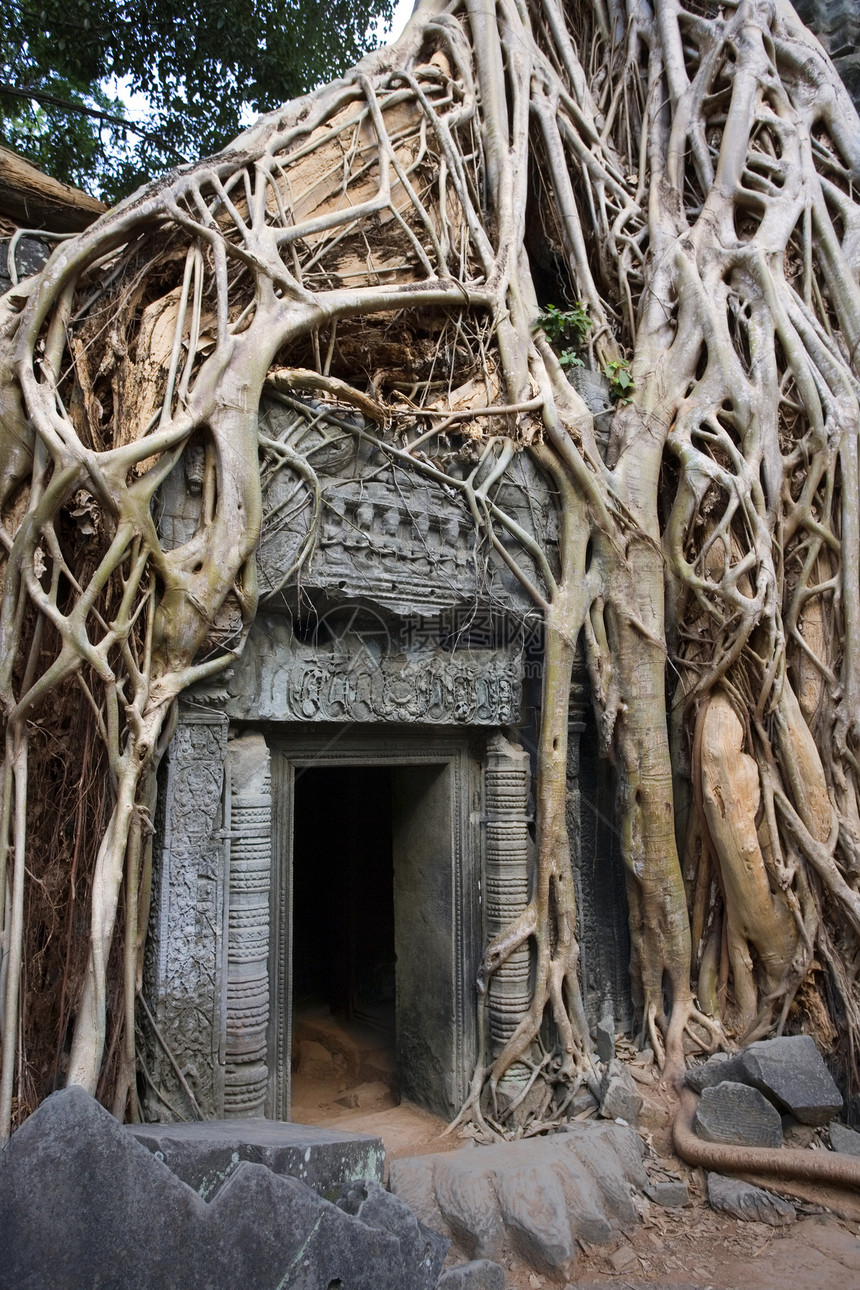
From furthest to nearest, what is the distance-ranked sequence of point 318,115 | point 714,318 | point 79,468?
point 714,318
point 318,115
point 79,468

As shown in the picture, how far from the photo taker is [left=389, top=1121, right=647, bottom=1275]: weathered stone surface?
275cm

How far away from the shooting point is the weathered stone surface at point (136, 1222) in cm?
142

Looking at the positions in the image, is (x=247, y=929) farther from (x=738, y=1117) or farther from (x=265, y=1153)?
(x=738, y=1117)

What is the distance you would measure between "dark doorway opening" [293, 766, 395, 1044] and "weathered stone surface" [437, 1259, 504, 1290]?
3468 mm

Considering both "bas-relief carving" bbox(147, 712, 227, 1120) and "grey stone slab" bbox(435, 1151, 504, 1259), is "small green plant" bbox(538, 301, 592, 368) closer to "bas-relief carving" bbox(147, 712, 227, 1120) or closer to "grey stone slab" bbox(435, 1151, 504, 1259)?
"bas-relief carving" bbox(147, 712, 227, 1120)

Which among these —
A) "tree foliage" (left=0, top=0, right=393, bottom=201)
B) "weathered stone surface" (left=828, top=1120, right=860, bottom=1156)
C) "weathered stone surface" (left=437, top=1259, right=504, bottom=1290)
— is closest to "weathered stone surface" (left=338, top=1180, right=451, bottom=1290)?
"weathered stone surface" (left=437, top=1259, right=504, bottom=1290)

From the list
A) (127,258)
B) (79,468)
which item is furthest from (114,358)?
(79,468)

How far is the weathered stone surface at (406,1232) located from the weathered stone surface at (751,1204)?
1.69m

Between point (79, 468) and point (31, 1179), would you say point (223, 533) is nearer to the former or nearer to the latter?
point (79, 468)

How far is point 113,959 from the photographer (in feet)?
9.42

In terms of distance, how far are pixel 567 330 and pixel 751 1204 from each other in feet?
13.1

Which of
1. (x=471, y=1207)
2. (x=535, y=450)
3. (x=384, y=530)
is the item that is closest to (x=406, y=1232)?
(x=471, y=1207)

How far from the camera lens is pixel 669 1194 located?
310 centimetres

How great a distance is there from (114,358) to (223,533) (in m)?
0.84
